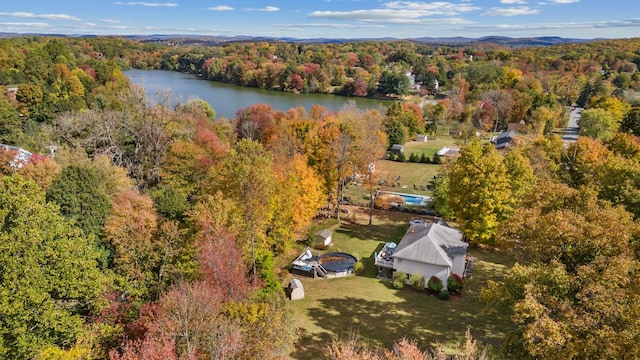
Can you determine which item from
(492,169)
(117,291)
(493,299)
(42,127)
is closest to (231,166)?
(117,291)

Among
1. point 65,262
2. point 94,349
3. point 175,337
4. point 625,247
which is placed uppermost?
point 625,247

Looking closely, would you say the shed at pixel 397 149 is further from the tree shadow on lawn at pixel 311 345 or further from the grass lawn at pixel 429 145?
the tree shadow on lawn at pixel 311 345

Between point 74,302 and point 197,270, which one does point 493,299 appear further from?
point 74,302

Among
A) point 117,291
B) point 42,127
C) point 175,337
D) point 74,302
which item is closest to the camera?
point 175,337

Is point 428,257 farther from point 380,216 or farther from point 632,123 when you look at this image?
point 632,123

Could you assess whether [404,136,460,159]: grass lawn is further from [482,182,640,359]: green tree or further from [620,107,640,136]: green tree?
[482,182,640,359]: green tree

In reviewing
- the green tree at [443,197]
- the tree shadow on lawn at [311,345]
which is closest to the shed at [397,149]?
the green tree at [443,197]

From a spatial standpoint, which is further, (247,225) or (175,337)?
(247,225)
